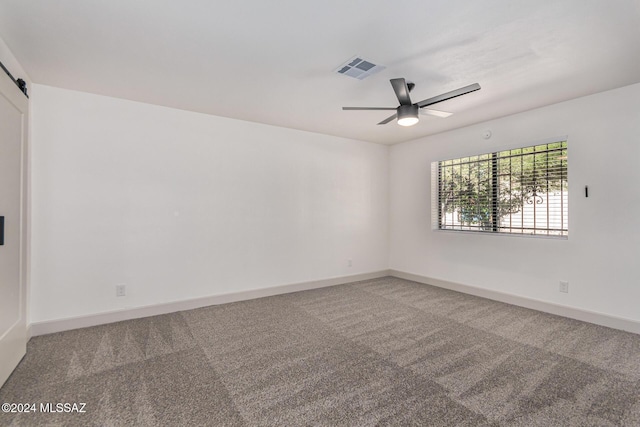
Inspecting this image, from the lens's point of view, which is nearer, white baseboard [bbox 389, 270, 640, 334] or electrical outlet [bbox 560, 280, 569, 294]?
white baseboard [bbox 389, 270, 640, 334]

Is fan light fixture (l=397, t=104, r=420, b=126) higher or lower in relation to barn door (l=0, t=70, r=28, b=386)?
higher

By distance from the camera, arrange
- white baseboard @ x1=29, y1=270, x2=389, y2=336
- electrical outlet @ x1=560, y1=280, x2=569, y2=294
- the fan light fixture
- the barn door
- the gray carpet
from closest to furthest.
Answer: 1. the gray carpet
2. the barn door
3. the fan light fixture
4. white baseboard @ x1=29, y1=270, x2=389, y2=336
5. electrical outlet @ x1=560, y1=280, x2=569, y2=294

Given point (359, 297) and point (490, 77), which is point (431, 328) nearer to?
point (359, 297)

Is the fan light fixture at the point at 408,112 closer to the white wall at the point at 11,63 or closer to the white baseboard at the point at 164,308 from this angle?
the white baseboard at the point at 164,308

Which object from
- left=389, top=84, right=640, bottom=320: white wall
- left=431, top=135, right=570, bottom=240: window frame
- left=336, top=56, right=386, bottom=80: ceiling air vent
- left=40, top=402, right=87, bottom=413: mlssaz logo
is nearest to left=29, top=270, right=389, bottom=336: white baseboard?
left=40, top=402, right=87, bottom=413: mlssaz logo

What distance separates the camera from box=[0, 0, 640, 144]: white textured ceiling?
1.99 metres

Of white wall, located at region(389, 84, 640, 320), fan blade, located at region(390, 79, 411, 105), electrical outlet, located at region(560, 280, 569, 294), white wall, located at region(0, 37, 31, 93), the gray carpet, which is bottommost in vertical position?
the gray carpet

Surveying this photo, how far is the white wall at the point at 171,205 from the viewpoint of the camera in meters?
3.21

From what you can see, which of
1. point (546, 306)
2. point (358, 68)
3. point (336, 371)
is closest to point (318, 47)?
point (358, 68)

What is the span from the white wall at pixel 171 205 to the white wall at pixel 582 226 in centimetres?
207

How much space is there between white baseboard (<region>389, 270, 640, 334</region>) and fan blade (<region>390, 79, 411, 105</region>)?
308 centimetres

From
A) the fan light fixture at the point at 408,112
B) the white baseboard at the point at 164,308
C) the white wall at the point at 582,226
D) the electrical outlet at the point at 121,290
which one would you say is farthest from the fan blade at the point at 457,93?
the electrical outlet at the point at 121,290

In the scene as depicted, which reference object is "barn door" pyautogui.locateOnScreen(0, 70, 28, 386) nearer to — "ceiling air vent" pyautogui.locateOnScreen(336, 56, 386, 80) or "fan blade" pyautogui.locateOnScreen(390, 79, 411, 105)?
"ceiling air vent" pyautogui.locateOnScreen(336, 56, 386, 80)

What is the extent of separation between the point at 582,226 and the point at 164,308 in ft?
16.6
